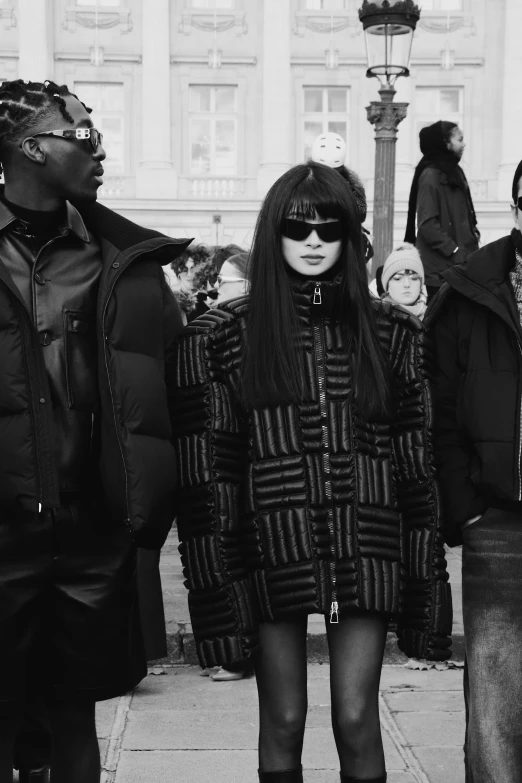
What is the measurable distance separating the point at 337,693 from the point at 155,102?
31.8 metres

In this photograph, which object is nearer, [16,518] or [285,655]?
[16,518]

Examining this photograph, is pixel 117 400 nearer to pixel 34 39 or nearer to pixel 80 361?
pixel 80 361

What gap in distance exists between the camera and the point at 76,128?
9.91ft

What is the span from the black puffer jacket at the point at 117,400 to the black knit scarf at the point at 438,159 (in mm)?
5643

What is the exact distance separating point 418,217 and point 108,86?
1063 inches

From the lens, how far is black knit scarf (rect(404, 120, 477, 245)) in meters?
8.42

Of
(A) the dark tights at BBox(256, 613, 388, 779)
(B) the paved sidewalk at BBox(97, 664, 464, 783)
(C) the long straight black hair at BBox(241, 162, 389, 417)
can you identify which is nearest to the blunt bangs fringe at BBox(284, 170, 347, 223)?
(C) the long straight black hair at BBox(241, 162, 389, 417)

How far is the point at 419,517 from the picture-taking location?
317 cm

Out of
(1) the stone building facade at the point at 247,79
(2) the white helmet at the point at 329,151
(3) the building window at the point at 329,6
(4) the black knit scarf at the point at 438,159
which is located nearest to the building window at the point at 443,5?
(1) the stone building facade at the point at 247,79

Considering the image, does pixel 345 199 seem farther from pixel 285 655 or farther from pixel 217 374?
pixel 285 655

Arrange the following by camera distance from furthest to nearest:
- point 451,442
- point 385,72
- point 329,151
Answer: point 385,72
point 329,151
point 451,442

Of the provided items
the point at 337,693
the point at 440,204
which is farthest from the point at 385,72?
the point at 337,693

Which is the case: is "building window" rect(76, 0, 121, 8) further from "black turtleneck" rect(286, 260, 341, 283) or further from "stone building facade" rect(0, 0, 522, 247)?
"black turtleneck" rect(286, 260, 341, 283)

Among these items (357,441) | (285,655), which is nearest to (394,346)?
(357,441)
